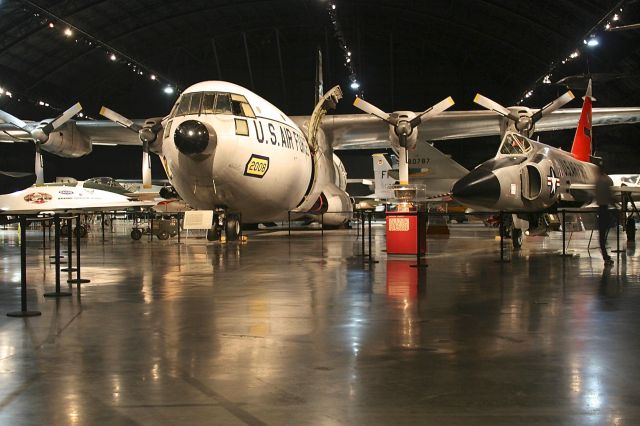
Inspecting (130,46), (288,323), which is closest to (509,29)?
(130,46)

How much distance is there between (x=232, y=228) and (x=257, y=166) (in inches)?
89.7

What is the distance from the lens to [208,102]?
15789 millimetres

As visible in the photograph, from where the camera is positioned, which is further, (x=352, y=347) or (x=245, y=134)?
(x=245, y=134)

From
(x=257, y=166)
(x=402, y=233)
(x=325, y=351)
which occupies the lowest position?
(x=325, y=351)

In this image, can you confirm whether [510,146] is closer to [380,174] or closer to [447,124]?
[447,124]

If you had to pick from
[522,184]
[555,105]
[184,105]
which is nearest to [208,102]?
[184,105]

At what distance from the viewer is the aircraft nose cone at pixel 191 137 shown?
14430 millimetres

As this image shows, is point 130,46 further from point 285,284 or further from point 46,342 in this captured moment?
point 46,342

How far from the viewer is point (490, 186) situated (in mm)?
14625

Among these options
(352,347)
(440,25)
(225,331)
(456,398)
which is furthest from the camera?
(440,25)

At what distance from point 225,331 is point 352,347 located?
1318 mm

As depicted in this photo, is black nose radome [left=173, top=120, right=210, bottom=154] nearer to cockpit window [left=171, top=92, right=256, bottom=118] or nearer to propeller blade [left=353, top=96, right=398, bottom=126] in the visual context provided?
cockpit window [left=171, top=92, right=256, bottom=118]

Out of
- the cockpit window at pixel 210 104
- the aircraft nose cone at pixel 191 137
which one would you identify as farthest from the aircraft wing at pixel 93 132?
the aircraft nose cone at pixel 191 137

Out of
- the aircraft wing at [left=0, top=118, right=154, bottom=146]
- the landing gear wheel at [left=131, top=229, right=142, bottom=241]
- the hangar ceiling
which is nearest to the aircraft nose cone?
the landing gear wheel at [left=131, top=229, right=142, bottom=241]
